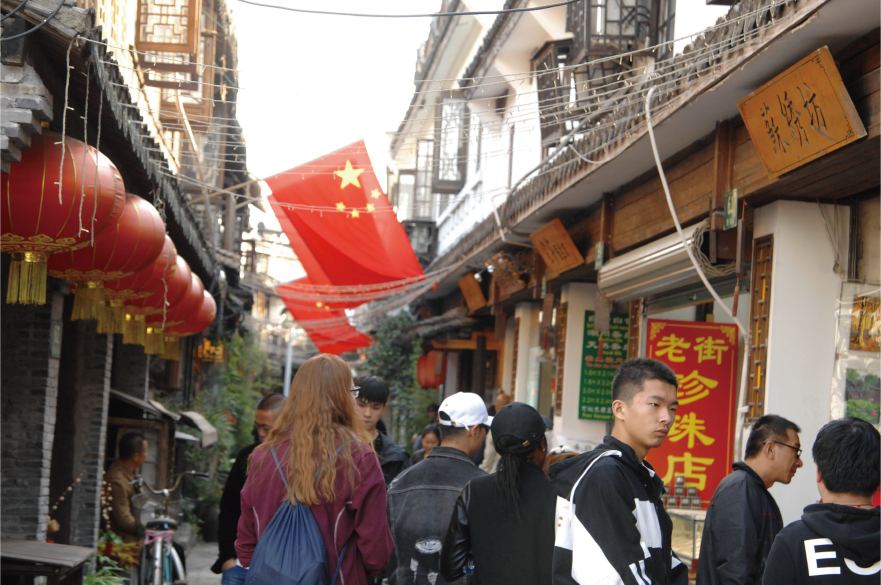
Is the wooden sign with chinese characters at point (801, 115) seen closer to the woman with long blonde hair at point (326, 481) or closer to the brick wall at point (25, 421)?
the woman with long blonde hair at point (326, 481)

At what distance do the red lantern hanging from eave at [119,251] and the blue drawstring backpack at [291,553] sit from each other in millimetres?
2439

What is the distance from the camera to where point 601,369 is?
Result: 10836 millimetres

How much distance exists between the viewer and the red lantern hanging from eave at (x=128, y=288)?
255 inches

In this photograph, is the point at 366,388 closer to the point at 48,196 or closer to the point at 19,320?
the point at 48,196

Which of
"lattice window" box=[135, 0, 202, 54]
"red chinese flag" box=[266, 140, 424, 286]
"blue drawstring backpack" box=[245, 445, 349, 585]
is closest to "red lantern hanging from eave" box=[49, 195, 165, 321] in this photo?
"blue drawstring backpack" box=[245, 445, 349, 585]

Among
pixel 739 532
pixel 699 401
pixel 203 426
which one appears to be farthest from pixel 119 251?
pixel 203 426

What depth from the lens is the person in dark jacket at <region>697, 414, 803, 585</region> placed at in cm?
412

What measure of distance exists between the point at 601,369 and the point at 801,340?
4.79 metres

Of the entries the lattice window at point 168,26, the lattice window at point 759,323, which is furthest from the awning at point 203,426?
the lattice window at point 759,323

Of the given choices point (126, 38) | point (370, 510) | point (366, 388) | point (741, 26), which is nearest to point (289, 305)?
point (126, 38)

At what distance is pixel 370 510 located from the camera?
11.8ft

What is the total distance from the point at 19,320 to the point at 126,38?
3.54 meters

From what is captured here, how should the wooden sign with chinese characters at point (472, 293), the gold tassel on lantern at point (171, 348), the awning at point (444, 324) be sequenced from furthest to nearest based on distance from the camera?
1. the awning at point (444, 324)
2. the wooden sign with chinese characters at point (472, 293)
3. the gold tassel on lantern at point (171, 348)

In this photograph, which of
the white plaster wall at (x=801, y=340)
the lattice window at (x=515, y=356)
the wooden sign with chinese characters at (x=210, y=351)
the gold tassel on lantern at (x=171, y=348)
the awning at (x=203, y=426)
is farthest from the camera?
the wooden sign with chinese characters at (x=210, y=351)
